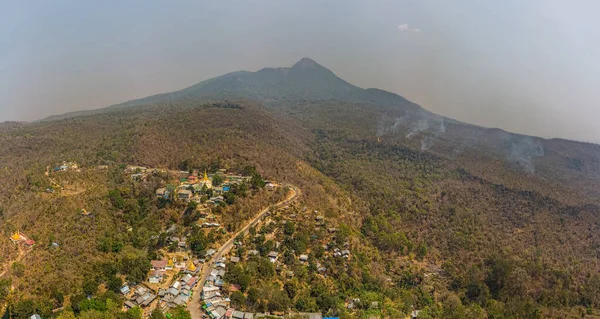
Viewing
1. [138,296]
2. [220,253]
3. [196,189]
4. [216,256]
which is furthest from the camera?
[196,189]

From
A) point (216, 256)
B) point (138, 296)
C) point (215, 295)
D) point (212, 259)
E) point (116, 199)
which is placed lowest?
point (138, 296)

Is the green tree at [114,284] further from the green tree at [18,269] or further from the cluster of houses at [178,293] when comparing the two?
the green tree at [18,269]

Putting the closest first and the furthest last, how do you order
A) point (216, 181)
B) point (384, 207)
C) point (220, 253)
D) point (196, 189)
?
point (220, 253) → point (196, 189) → point (216, 181) → point (384, 207)

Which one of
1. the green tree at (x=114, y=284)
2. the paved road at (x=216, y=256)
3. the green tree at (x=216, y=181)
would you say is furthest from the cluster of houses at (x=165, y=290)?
the green tree at (x=216, y=181)

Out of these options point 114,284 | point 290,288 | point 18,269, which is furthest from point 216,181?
point 18,269

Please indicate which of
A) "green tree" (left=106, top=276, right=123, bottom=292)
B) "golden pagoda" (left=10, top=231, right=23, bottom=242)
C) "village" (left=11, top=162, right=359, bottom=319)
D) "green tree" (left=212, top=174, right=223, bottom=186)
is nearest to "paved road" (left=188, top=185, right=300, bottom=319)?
"village" (left=11, top=162, right=359, bottom=319)

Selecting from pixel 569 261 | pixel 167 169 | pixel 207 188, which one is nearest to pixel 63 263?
pixel 207 188

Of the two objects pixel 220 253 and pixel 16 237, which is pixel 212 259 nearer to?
pixel 220 253

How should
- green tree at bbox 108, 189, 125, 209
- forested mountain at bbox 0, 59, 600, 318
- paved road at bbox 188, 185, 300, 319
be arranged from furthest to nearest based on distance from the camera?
green tree at bbox 108, 189, 125, 209 → forested mountain at bbox 0, 59, 600, 318 → paved road at bbox 188, 185, 300, 319

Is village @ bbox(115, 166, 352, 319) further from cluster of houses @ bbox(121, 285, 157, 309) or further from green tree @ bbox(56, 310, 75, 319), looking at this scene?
green tree @ bbox(56, 310, 75, 319)
